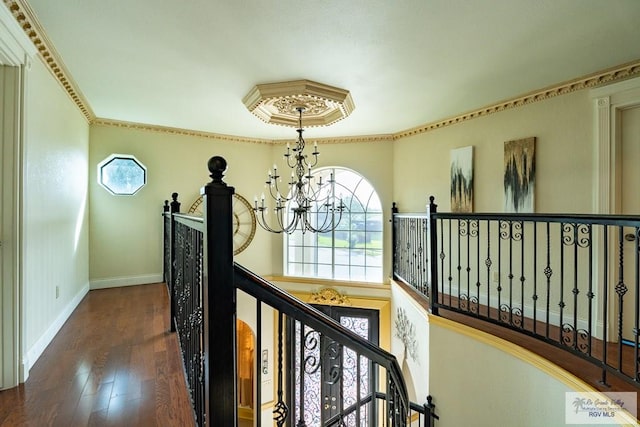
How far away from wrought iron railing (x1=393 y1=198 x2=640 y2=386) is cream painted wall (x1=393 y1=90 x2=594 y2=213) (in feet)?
1.01

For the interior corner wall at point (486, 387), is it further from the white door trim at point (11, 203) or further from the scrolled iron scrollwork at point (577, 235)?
the white door trim at point (11, 203)

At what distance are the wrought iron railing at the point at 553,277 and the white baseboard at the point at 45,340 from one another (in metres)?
3.16

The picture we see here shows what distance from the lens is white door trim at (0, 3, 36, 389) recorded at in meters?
1.76

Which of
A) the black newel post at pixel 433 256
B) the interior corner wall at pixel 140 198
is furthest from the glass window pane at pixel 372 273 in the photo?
→ the interior corner wall at pixel 140 198

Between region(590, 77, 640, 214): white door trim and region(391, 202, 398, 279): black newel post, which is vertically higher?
region(590, 77, 640, 214): white door trim

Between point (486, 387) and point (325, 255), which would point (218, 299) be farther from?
point (325, 255)

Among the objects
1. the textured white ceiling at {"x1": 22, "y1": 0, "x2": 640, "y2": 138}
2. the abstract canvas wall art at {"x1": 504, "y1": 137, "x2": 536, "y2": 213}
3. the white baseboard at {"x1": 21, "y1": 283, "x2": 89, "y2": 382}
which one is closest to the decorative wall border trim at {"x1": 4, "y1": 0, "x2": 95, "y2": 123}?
the textured white ceiling at {"x1": 22, "y1": 0, "x2": 640, "y2": 138}

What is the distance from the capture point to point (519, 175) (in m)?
3.36

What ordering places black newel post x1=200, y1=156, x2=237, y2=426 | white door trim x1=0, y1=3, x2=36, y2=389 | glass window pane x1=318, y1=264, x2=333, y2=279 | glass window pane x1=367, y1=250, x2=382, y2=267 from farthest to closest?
glass window pane x1=318, y1=264, x2=333, y2=279 → glass window pane x1=367, y1=250, x2=382, y2=267 → white door trim x1=0, y1=3, x2=36, y2=389 → black newel post x1=200, y1=156, x2=237, y2=426

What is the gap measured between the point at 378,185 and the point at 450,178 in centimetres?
131

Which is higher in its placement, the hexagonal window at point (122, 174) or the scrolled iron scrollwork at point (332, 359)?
the hexagonal window at point (122, 174)

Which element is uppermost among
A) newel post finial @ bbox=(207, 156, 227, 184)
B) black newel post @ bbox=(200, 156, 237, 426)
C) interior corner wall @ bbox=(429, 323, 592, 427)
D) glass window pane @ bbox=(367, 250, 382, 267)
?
newel post finial @ bbox=(207, 156, 227, 184)

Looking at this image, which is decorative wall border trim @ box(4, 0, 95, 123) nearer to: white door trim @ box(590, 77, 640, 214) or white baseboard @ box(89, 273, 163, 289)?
white baseboard @ box(89, 273, 163, 289)

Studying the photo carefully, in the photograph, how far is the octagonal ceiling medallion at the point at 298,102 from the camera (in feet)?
9.63
